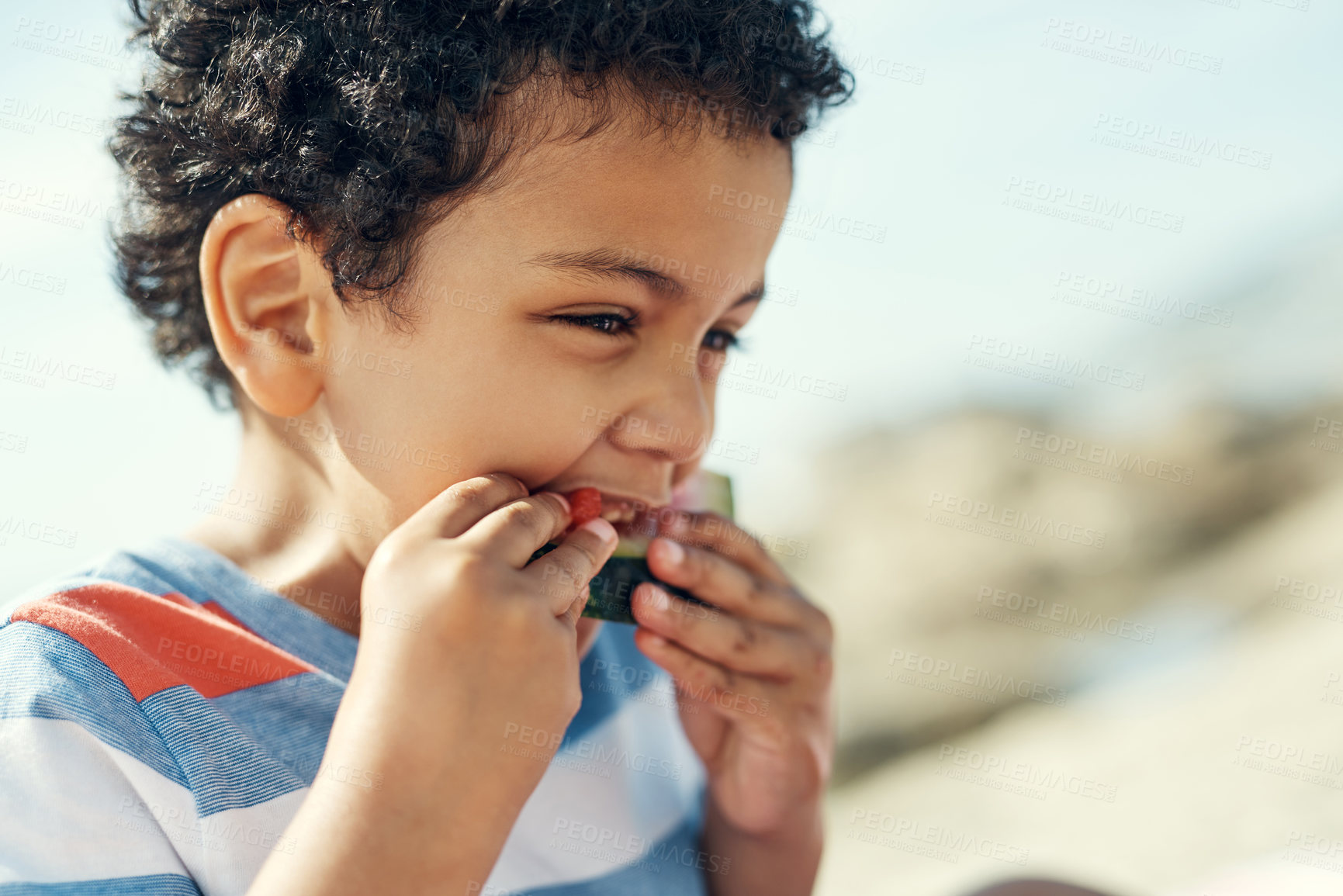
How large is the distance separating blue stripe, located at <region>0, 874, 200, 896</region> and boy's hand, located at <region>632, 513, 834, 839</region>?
0.79 m

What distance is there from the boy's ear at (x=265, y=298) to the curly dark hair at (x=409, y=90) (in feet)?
0.14

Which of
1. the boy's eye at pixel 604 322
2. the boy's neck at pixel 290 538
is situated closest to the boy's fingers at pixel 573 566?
the boy's eye at pixel 604 322

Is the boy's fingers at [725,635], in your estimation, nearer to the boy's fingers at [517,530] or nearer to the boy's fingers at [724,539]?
the boy's fingers at [724,539]

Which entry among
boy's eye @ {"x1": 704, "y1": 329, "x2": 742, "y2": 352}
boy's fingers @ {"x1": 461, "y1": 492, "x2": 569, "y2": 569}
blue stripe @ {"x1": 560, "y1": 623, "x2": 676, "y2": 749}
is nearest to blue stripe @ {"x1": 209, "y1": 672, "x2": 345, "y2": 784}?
boy's fingers @ {"x1": 461, "y1": 492, "x2": 569, "y2": 569}

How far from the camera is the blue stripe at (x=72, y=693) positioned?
48.6 inches

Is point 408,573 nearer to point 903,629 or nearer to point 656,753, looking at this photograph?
point 656,753

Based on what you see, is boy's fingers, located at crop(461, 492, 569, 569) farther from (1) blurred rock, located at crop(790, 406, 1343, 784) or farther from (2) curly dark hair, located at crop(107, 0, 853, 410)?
(1) blurred rock, located at crop(790, 406, 1343, 784)

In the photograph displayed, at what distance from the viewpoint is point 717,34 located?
1.56 metres

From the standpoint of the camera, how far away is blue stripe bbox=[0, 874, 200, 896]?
112 cm

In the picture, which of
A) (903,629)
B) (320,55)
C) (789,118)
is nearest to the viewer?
(320,55)

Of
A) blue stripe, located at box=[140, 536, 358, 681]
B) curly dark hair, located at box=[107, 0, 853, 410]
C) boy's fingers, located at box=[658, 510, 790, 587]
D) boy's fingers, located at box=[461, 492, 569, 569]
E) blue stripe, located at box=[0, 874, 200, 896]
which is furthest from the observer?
boy's fingers, located at box=[658, 510, 790, 587]

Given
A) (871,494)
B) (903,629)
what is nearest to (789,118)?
(903,629)

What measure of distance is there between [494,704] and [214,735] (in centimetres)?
43

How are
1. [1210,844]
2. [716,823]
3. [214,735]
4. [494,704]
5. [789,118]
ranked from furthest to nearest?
[1210,844] < [716,823] < [789,118] < [214,735] < [494,704]
